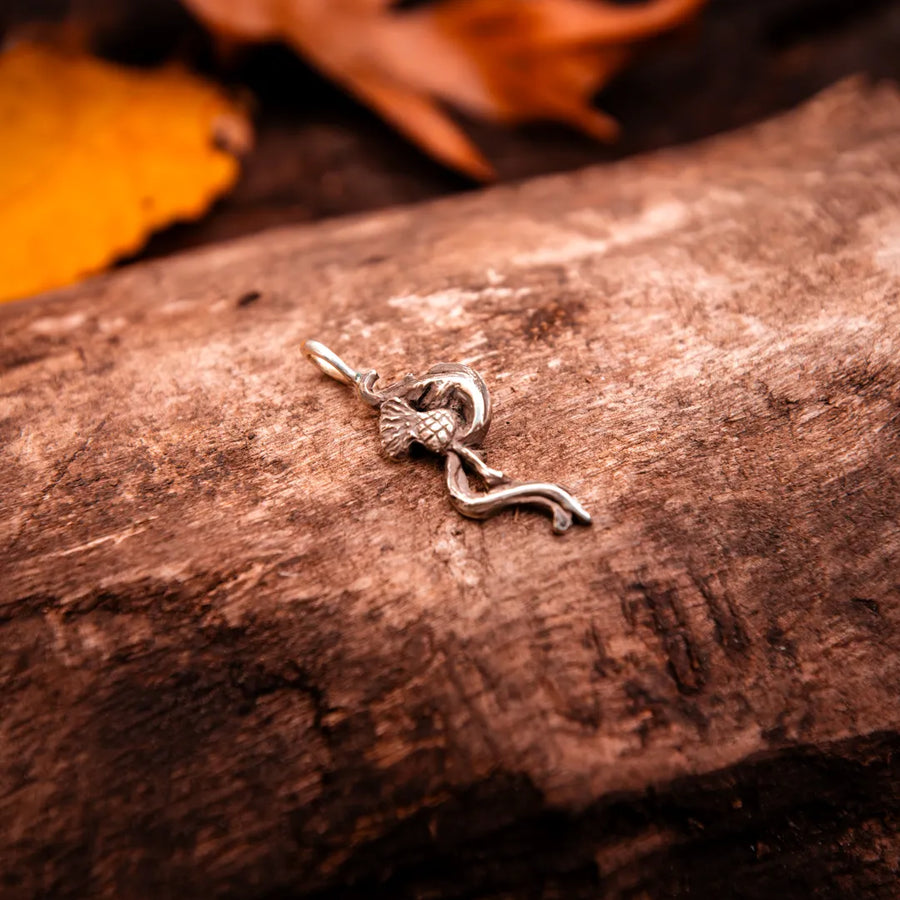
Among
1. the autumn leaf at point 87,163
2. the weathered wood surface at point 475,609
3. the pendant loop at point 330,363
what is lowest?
the weathered wood surface at point 475,609

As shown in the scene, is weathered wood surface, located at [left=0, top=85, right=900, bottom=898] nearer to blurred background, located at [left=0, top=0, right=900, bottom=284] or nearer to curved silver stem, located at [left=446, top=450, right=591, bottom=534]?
curved silver stem, located at [left=446, top=450, right=591, bottom=534]

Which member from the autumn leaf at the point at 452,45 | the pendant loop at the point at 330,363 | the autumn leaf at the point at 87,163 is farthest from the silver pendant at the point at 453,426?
the autumn leaf at the point at 452,45

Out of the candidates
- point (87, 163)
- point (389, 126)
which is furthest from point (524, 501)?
point (389, 126)

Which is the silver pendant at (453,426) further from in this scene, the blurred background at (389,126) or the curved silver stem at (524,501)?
the blurred background at (389,126)

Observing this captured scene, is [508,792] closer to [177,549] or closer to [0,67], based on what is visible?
[177,549]

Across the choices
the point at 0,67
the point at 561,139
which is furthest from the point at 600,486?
the point at 0,67

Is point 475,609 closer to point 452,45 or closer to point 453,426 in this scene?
point 453,426
